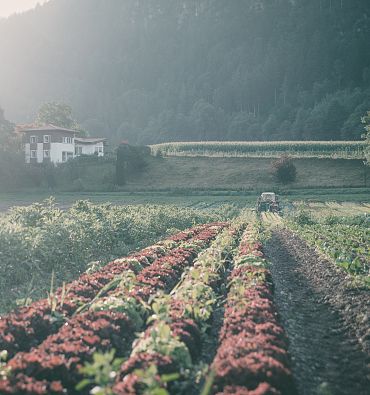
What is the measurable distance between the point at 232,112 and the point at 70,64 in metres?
65.5

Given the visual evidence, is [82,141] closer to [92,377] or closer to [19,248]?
[19,248]

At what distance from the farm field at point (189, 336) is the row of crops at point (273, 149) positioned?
6316 cm

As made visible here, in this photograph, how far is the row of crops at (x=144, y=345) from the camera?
18.4 ft

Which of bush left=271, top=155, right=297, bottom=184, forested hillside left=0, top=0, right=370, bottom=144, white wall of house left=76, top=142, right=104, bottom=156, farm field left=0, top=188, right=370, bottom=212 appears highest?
forested hillside left=0, top=0, right=370, bottom=144

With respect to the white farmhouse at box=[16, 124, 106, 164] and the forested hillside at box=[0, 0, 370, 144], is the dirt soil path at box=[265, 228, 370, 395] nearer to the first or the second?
the white farmhouse at box=[16, 124, 106, 164]

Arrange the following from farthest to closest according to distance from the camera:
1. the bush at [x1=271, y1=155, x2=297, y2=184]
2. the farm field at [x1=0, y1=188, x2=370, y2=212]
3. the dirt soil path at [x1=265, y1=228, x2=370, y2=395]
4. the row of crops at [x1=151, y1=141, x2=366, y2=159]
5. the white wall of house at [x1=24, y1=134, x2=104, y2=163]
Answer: the white wall of house at [x1=24, y1=134, x2=104, y2=163] → the row of crops at [x1=151, y1=141, x2=366, y2=159] → the bush at [x1=271, y1=155, x2=297, y2=184] → the farm field at [x1=0, y1=188, x2=370, y2=212] → the dirt soil path at [x1=265, y1=228, x2=370, y2=395]

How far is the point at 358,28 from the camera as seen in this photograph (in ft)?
603

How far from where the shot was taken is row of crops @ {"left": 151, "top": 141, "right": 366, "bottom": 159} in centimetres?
7550

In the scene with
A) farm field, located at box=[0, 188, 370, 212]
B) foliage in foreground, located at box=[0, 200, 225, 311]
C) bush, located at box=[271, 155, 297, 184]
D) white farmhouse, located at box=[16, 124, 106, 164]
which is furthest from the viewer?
white farmhouse, located at box=[16, 124, 106, 164]

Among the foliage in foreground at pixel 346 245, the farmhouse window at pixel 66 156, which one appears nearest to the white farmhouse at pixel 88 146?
the farmhouse window at pixel 66 156

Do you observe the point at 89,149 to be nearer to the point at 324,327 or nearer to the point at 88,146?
the point at 88,146

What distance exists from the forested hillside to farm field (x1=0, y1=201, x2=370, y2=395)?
10853 centimetres

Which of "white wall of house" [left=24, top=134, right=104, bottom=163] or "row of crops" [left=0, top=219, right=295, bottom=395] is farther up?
"white wall of house" [left=24, top=134, right=104, bottom=163]

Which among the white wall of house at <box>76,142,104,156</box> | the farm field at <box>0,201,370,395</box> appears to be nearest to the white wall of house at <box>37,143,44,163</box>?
the white wall of house at <box>76,142,104,156</box>
